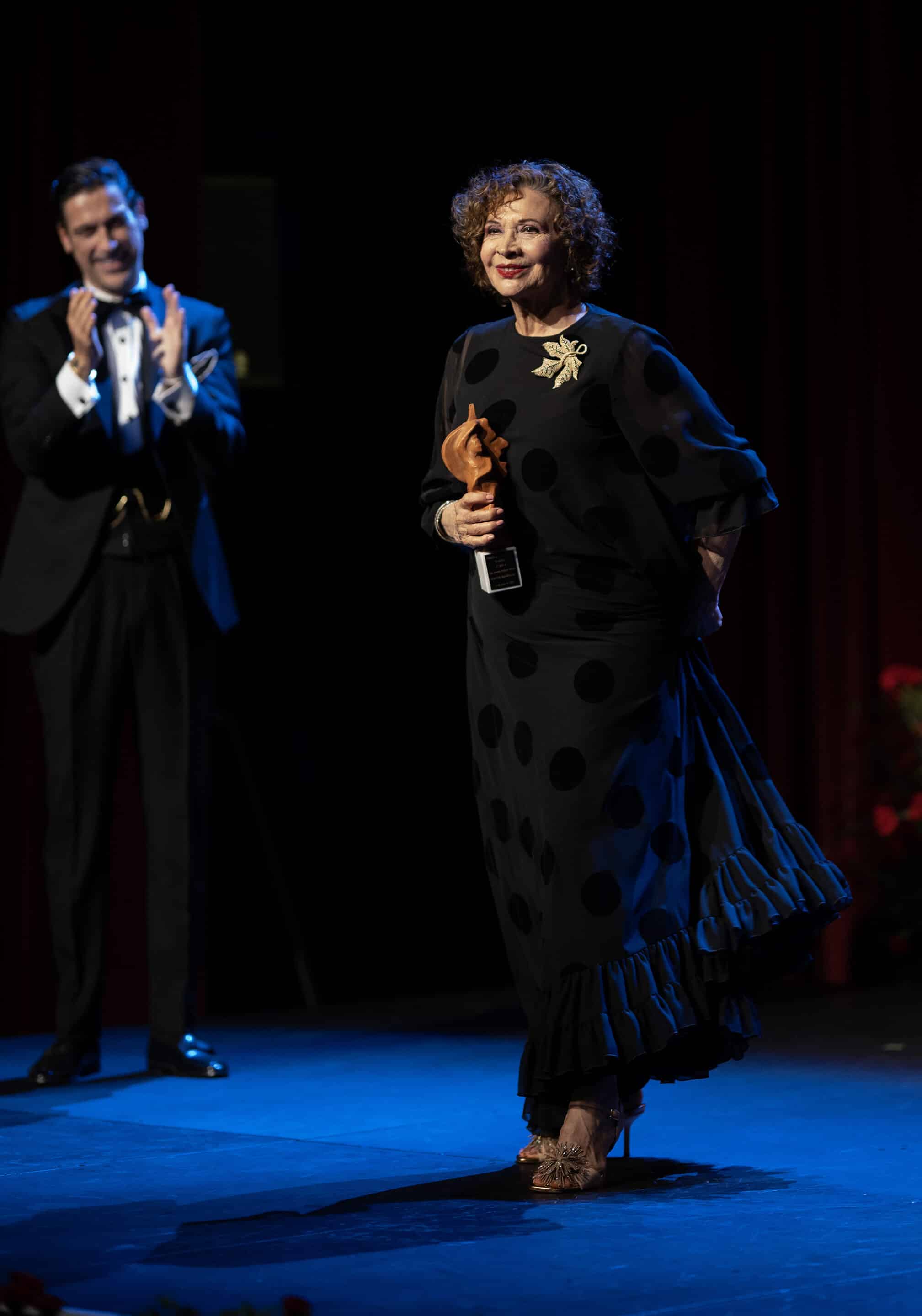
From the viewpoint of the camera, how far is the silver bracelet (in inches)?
110

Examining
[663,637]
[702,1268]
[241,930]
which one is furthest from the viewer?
[241,930]

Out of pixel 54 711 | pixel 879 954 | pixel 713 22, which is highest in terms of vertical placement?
pixel 713 22

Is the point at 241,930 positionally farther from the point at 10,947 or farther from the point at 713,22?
the point at 713,22

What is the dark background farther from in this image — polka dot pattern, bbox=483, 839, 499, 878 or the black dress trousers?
polka dot pattern, bbox=483, 839, 499, 878

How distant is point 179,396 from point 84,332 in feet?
0.70

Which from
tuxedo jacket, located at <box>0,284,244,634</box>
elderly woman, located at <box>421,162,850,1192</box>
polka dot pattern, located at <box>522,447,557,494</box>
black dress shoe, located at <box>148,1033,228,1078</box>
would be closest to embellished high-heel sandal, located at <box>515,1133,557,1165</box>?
elderly woman, located at <box>421,162,850,1192</box>

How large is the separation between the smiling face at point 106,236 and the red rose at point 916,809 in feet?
7.76

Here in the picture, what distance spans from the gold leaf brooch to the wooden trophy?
11 centimetres

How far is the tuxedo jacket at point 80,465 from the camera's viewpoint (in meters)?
3.78

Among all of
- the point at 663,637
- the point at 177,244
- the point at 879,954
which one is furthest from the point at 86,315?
the point at 879,954

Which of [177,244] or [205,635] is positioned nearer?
[205,635]

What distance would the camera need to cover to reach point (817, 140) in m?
5.13

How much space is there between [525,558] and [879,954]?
278 cm

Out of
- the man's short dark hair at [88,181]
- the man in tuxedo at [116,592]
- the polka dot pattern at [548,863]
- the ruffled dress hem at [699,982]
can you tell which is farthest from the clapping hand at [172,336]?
the ruffled dress hem at [699,982]
